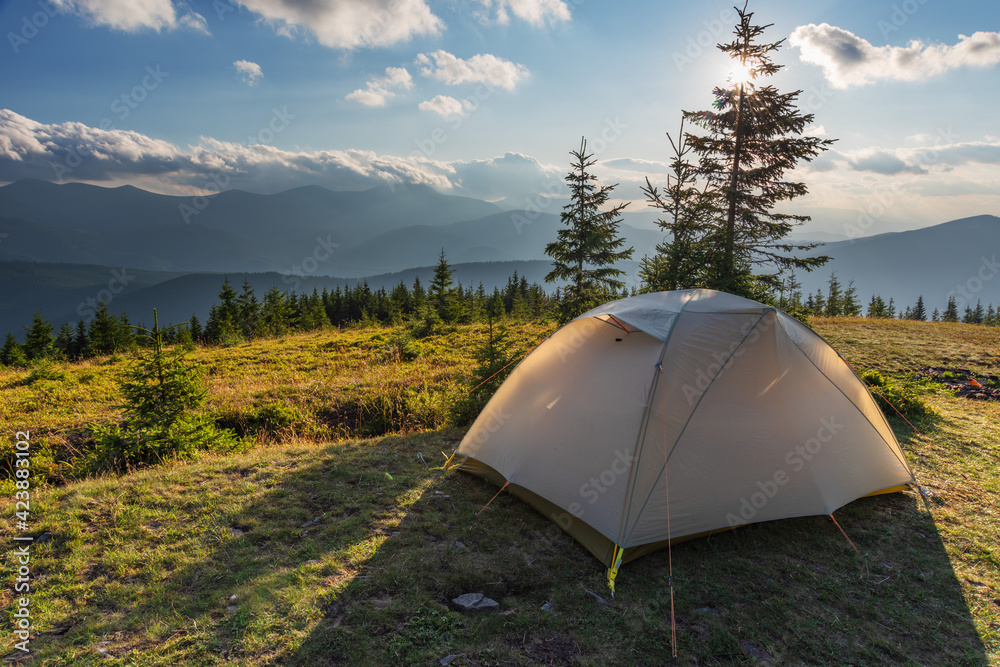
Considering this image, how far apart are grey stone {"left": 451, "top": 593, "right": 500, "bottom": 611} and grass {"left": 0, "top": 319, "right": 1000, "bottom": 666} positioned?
0.09m

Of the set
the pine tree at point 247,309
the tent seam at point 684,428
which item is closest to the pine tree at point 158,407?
the tent seam at point 684,428

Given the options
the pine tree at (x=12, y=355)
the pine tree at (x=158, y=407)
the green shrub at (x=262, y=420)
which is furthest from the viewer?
the pine tree at (x=12, y=355)

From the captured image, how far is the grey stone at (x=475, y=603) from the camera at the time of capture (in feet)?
13.4

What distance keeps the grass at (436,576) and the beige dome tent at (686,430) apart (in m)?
0.49

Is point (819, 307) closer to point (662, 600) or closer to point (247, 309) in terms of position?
point (662, 600)

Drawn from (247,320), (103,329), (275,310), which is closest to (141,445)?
(247,320)

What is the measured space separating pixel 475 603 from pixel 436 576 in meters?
0.55

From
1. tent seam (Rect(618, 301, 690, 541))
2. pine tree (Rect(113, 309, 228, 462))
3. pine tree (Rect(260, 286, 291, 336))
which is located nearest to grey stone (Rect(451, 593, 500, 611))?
tent seam (Rect(618, 301, 690, 541))

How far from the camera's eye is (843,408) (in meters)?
5.68

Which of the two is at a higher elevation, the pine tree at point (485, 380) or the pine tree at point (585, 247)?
the pine tree at point (585, 247)

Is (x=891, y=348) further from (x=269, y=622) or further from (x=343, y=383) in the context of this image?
(x=269, y=622)

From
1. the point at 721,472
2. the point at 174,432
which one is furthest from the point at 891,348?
the point at 174,432

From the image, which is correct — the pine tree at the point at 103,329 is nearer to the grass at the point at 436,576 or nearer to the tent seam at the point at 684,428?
the grass at the point at 436,576

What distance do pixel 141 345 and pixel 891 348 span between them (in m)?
23.9
